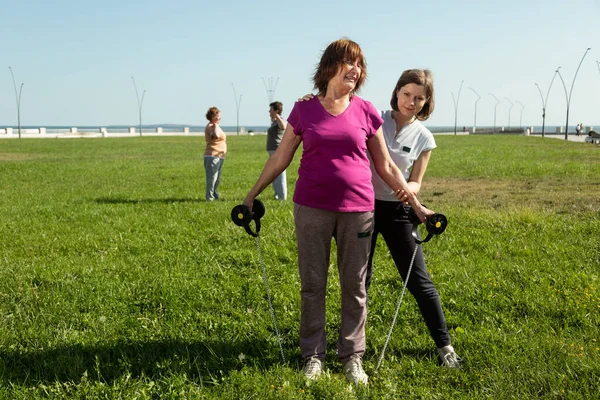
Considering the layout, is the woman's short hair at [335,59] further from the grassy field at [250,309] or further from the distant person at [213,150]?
the distant person at [213,150]

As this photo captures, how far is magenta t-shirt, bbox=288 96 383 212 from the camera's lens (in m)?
3.35

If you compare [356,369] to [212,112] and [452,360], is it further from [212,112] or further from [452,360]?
[212,112]

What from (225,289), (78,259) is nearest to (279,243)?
(225,289)

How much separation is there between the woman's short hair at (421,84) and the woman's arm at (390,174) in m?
0.39

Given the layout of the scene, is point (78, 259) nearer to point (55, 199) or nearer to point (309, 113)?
point (309, 113)

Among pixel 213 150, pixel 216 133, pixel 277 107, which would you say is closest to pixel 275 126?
pixel 277 107

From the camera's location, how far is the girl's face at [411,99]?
368 cm

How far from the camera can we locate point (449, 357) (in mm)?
3904

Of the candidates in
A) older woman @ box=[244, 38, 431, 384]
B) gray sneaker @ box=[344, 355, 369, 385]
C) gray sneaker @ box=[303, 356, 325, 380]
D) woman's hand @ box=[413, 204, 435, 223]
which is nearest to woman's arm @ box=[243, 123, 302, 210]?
older woman @ box=[244, 38, 431, 384]

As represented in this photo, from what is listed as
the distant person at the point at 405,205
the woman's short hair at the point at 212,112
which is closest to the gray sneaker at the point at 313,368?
the distant person at the point at 405,205

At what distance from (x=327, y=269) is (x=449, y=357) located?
108 centimetres

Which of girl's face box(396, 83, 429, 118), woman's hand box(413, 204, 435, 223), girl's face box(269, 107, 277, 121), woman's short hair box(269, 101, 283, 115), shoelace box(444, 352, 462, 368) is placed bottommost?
shoelace box(444, 352, 462, 368)

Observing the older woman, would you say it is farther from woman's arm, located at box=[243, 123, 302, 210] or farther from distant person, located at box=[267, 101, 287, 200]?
distant person, located at box=[267, 101, 287, 200]

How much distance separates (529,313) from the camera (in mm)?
4793
